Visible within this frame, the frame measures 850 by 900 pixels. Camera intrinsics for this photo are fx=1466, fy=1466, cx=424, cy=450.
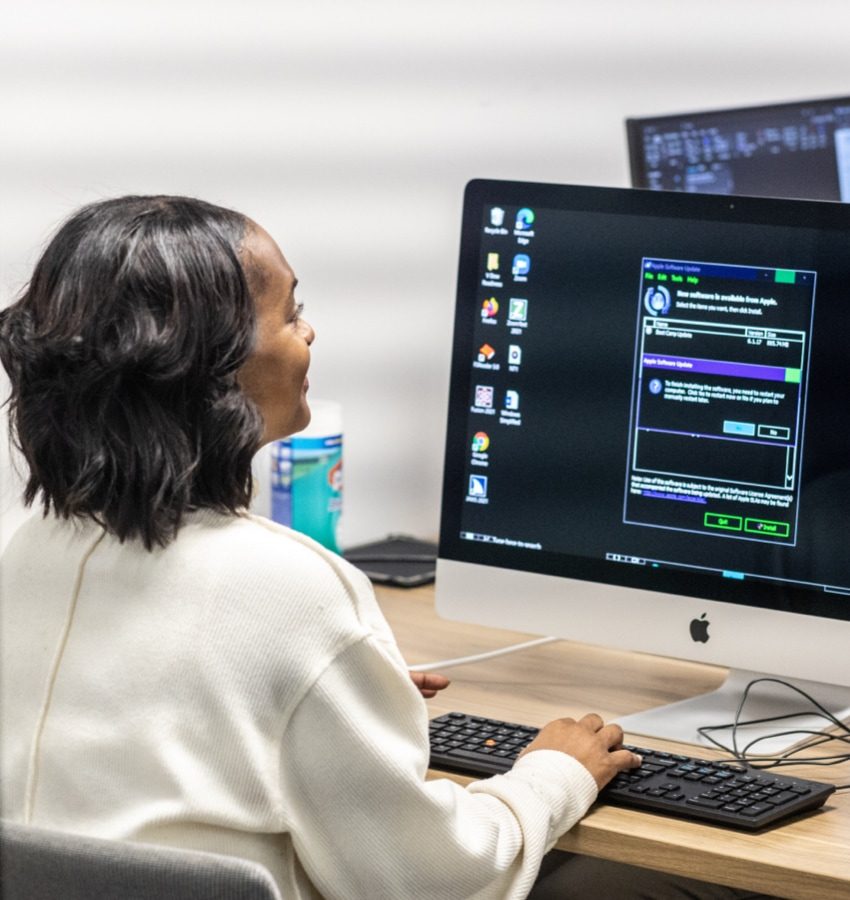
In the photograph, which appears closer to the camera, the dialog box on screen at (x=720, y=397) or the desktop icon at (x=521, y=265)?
the dialog box on screen at (x=720, y=397)

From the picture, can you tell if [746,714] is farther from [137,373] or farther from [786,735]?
[137,373]

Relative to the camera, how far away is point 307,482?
190cm

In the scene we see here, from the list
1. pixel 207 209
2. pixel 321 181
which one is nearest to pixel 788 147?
pixel 321 181

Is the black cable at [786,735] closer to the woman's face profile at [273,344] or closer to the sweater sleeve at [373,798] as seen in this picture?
the sweater sleeve at [373,798]

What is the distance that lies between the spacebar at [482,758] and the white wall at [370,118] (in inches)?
25.5

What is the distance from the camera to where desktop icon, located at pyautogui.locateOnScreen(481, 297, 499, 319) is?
4.89 ft

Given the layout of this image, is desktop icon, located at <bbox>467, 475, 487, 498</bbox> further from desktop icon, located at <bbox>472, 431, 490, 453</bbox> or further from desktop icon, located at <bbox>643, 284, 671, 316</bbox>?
desktop icon, located at <bbox>643, 284, 671, 316</bbox>

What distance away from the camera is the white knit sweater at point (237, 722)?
1.03 m

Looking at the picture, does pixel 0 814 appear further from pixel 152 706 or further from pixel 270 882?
pixel 270 882

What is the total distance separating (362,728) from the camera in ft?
3.43

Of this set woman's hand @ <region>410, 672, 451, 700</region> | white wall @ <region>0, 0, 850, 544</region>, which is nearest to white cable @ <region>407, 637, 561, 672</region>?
woman's hand @ <region>410, 672, 451, 700</region>

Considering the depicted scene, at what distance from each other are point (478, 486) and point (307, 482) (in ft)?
1.43

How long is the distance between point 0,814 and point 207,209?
487 mm

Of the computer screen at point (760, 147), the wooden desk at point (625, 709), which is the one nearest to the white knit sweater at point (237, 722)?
the wooden desk at point (625, 709)
